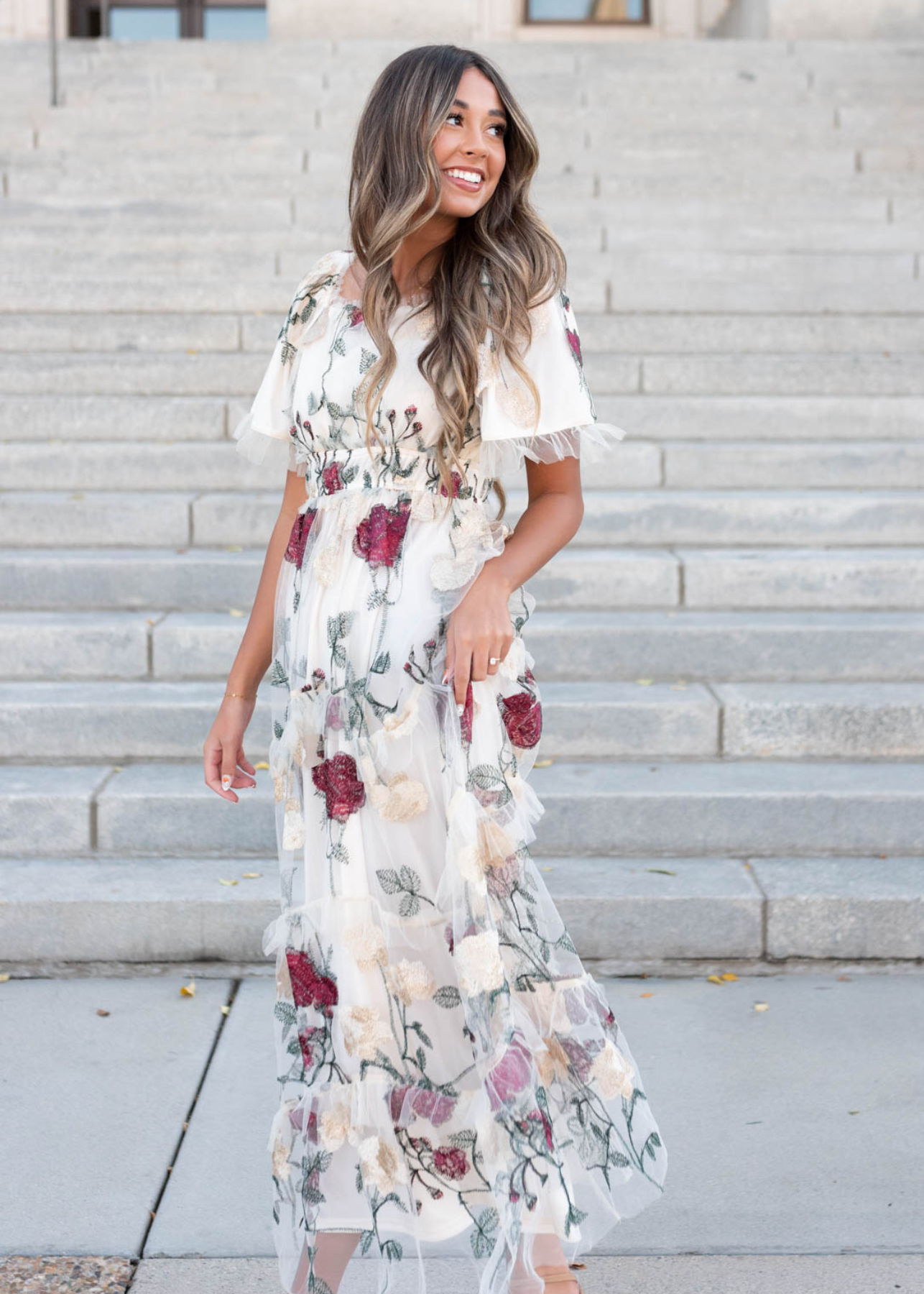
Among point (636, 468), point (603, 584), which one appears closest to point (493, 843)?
point (603, 584)

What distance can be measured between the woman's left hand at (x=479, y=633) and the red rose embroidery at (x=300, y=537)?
12.4 inches

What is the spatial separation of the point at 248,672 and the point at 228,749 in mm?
136

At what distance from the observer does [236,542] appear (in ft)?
17.5

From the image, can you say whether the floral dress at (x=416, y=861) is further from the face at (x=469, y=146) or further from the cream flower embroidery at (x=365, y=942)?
the face at (x=469, y=146)

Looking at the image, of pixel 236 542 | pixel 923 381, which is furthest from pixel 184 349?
pixel 923 381

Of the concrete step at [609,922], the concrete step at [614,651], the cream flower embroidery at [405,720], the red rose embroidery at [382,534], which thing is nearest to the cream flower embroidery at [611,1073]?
the cream flower embroidery at [405,720]

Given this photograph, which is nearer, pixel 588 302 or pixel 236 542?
pixel 236 542

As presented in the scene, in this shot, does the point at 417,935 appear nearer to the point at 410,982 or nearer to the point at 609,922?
the point at 410,982

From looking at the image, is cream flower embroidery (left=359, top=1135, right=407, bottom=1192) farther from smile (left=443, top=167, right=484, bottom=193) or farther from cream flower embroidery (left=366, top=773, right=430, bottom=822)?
smile (left=443, top=167, right=484, bottom=193)

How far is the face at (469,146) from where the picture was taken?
186 cm

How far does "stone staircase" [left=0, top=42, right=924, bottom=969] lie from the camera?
3891mm

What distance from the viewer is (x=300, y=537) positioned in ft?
6.73

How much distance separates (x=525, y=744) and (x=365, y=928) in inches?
14.3

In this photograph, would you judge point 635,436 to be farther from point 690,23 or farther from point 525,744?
point 690,23
